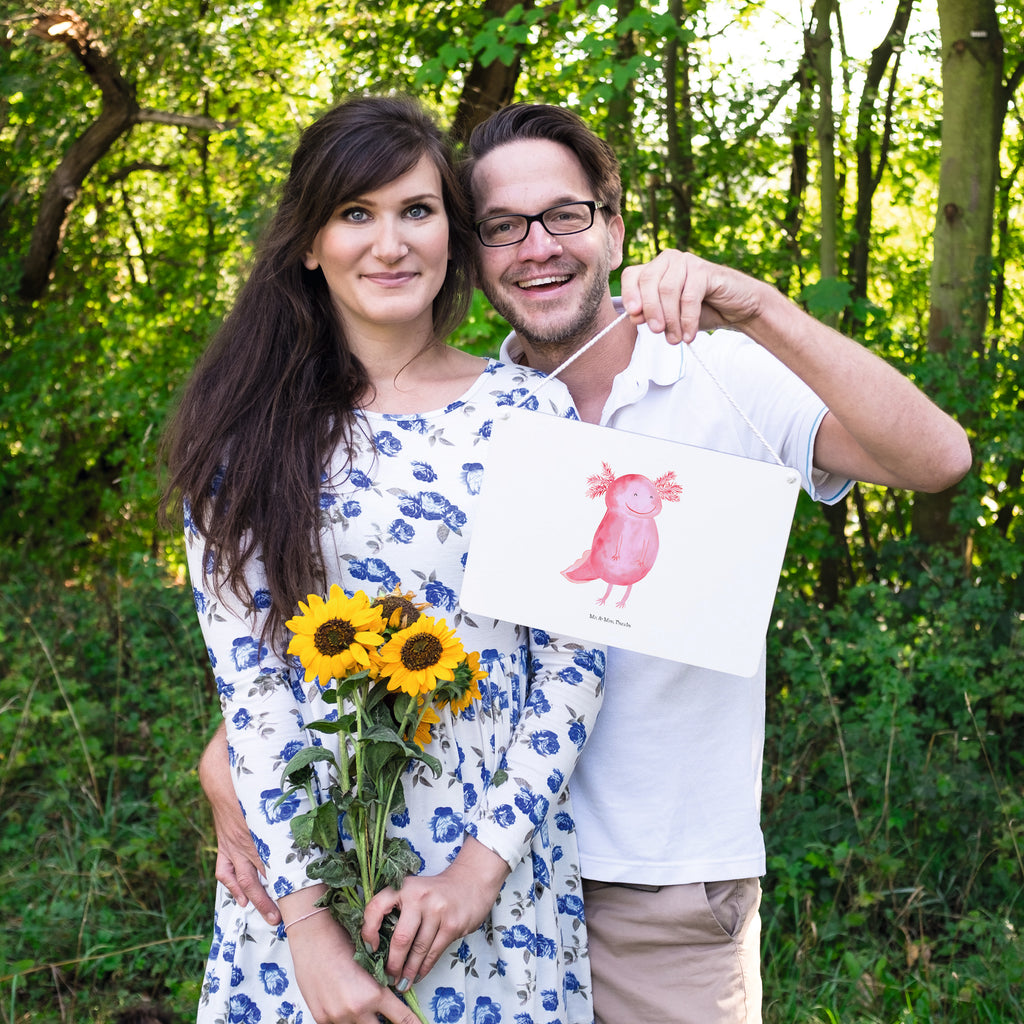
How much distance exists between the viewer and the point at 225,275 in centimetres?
653

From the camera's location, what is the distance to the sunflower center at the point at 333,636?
1529 mm

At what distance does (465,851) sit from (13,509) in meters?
6.44

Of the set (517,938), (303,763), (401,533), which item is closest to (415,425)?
(401,533)

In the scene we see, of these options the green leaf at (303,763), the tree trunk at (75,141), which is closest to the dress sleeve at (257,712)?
the green leaf at (303,763)

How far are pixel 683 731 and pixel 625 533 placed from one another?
20.2 inches

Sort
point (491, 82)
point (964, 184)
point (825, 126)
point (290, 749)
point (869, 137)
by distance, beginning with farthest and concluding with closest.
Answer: point (491, 82) < point (869, 137) < point (825, 126) < point (964, 184) < point (290, 749)

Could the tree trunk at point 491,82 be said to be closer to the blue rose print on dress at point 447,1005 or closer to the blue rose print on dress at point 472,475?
the blue rose print on dress at point 472,475

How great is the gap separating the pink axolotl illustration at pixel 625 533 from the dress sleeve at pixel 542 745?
212 mm

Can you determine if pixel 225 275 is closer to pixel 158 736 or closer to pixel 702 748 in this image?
pixel 158 736

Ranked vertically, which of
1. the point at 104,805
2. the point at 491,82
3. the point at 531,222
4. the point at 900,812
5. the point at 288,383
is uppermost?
the point at 491,82

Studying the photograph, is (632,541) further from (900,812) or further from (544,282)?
Answer: (900,812)

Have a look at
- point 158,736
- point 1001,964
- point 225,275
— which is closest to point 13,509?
point 225,275

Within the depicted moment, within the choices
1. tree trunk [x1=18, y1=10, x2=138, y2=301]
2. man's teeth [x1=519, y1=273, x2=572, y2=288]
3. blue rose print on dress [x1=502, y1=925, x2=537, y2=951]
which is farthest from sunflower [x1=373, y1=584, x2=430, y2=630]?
tree trunk [x1=18, y1=10, x2=138, y2=301]

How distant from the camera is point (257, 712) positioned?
175 cm
